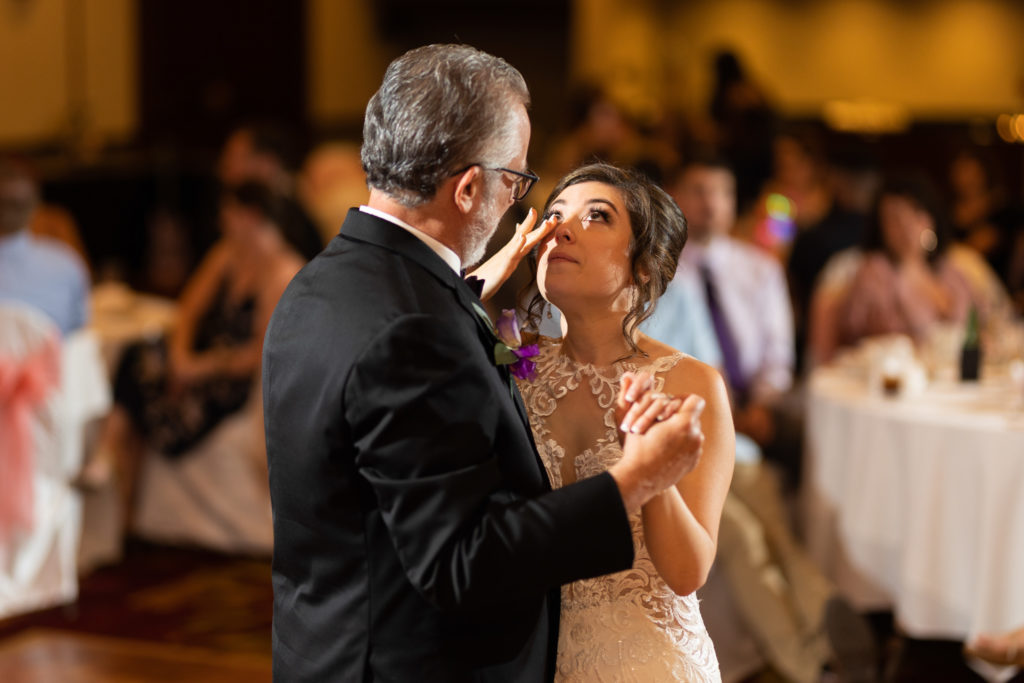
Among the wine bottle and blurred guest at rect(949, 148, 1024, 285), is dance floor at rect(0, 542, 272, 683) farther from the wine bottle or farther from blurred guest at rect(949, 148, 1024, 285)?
blurred guest at rect(949, 148, 1024, 285)

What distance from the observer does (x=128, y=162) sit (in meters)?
9.05

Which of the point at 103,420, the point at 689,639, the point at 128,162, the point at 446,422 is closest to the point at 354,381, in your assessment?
the point at 446,422

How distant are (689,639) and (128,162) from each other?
8138 mm

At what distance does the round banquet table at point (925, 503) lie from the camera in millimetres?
3158

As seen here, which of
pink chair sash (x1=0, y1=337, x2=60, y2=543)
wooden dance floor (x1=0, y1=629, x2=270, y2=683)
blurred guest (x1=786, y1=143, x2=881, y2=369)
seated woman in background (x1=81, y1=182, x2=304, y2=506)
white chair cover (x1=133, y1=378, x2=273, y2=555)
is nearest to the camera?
wooden dance floor (x1=0, y1=629, x2=270, y2=683)

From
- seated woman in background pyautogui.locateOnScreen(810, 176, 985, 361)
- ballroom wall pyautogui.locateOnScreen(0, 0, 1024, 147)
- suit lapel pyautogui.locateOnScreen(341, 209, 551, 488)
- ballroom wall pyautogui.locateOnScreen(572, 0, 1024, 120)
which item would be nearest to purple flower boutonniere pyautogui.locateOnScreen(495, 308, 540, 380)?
suit lapel pyautogui.locateOnScreen(341, 209, 551, 488)

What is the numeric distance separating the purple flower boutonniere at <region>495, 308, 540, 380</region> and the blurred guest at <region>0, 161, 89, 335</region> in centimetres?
300

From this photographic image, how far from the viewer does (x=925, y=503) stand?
3309mm

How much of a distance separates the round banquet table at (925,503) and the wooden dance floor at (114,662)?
68.6 inches

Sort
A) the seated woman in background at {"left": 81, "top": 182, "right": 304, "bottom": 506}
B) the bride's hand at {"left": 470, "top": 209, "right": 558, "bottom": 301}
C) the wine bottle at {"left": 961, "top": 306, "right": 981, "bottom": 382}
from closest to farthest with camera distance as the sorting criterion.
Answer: the bride's hand at {"left": 470, "top": 209, "right": 558, "bottom": 301} → the wine bottle at {"left": 961, "top": 306, "right": 981, "bottom": 382} → the seated woman in background at {"left": 81, "top": 182, "right": 304, "bottom": 506}

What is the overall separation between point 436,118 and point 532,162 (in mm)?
10390

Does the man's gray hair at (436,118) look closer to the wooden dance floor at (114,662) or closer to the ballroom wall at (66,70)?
the wooden dance floor at (114,662)

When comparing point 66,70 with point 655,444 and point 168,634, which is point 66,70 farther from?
point 655,444

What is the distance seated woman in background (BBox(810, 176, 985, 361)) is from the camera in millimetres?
4492
